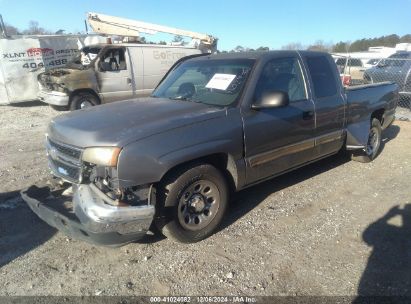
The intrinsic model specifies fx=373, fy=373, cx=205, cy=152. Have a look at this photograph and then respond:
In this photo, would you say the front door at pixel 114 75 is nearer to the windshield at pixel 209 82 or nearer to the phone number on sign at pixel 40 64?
the phone number on sign at pixel 40 64

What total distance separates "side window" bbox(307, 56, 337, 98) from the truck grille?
3.09 metres

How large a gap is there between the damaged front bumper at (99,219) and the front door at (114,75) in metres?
8.27

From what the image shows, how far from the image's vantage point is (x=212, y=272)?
3309 mm

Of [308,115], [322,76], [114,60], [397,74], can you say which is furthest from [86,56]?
[397,74]

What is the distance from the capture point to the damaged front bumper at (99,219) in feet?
9.87

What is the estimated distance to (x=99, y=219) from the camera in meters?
2.99

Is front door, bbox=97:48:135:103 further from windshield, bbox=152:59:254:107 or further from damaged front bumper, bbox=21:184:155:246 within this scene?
damaged front bumper, bbox=21:184:155:246

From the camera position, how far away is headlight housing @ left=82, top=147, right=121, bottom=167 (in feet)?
10.1

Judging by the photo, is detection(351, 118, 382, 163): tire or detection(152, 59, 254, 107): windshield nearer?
detection(152, 59, 254, 107): windshield

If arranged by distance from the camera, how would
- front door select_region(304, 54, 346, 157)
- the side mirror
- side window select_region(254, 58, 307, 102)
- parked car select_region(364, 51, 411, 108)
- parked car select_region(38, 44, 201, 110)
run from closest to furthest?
the side mirror < side window select_region(254, 58, 307, 102) < front door select_region(304, 54, 346, 157) < parked car select_region(38, 44, 201, 110) < parked car select_region(364, 51, 411, 108)

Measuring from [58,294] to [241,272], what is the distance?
154 centimetres

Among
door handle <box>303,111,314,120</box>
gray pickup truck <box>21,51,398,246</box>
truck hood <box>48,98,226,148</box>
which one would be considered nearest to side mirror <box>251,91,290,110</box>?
gray pickup truck <box>21,51,398,246</box>

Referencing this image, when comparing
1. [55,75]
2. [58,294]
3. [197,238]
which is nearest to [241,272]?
[197,238]

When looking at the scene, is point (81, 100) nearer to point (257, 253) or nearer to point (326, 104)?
point (326, 104)
